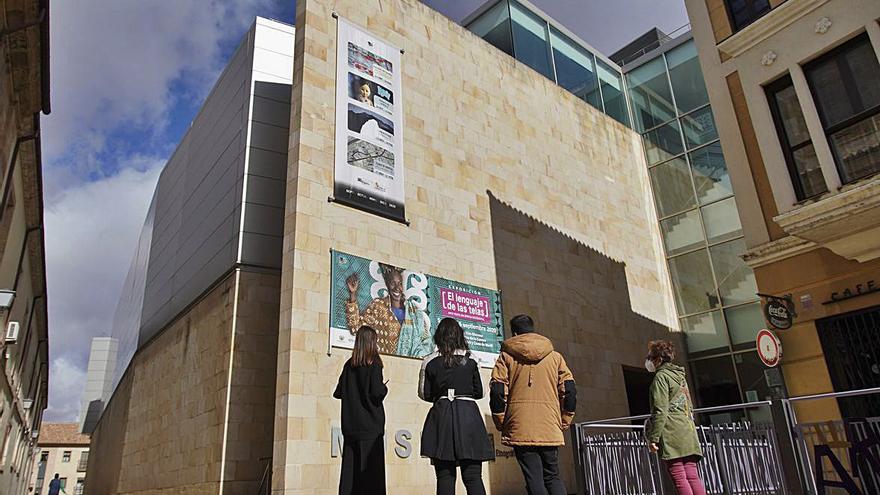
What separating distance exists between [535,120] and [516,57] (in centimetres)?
243

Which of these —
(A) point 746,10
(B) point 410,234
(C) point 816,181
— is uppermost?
(A) point 746,10

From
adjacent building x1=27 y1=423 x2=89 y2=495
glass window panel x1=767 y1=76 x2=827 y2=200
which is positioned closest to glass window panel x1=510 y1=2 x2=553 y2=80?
glass window panel x1=767 y1=76 x2=827 y2=200

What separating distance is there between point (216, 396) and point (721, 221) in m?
15.6

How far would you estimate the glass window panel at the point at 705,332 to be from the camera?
17.6 metres

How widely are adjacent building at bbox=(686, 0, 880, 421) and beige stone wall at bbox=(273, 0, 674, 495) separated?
565cm

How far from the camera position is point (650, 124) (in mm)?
21406

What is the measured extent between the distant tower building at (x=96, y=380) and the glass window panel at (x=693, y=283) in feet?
99.2

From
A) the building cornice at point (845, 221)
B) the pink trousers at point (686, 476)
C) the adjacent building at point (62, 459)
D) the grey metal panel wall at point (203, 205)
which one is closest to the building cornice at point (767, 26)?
the building cornice at point (845, 221)

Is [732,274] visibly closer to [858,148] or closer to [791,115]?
[791,115]

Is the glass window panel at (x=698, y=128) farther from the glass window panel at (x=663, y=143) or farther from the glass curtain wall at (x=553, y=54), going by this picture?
the glass curtain wall at (x=553, y=54)

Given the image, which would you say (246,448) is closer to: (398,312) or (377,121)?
(398,312)

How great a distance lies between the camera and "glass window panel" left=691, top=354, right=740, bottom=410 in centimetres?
1695

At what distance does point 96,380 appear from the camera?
41.4 m

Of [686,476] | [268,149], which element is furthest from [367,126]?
[686,476]
